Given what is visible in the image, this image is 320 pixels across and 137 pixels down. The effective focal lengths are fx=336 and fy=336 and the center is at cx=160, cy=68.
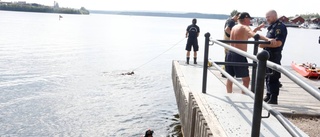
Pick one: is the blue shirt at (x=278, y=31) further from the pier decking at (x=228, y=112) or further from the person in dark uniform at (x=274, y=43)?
the pier decking at (x=228, y=112)

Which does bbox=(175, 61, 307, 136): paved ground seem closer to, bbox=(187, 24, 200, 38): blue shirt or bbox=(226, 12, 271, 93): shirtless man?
bbox=(226, 12, 271, 93): shirtless man

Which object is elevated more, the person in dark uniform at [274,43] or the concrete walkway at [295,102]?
the person in dark uniform at [274,43]

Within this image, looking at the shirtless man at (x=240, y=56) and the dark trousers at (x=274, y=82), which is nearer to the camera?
the shirtless man at (x=240, y=56)

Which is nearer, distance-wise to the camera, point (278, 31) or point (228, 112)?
point (228, 112)

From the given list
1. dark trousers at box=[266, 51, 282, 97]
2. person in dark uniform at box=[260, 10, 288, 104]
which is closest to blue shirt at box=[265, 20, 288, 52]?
person in dark uniform at box=[260, 10, 288, 104]

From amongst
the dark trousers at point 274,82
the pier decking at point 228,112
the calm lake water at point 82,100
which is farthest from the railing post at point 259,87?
the calm lake water at point 82,100

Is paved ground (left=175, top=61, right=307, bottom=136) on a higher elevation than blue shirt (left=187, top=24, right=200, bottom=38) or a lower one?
lower

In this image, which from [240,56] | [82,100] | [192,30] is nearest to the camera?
[240,56]

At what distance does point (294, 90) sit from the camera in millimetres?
8336

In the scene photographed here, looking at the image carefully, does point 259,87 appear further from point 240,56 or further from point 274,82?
point 274,82

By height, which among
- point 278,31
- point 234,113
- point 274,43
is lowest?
point 234,113

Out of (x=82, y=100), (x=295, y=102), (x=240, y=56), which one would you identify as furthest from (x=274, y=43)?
(x=82, y=100)

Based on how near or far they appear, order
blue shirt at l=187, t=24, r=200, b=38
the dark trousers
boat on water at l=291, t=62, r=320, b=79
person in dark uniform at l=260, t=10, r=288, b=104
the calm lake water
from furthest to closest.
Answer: blue shirt at l=187, t=24, r=200, b=38
the calm lake water
boat on water at l=291, t=62, r=320, b=79
the dark trousers
person in dark uniform at l=260, t=10, r=288, b=104

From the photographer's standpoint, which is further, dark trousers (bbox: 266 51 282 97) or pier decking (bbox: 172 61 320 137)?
dark trousers (bbox: 266 51 282 97)
